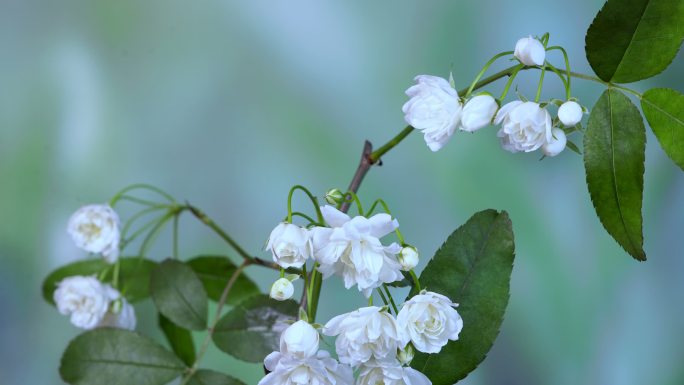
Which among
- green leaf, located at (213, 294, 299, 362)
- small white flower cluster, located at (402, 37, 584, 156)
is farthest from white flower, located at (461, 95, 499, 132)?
green leaf, located at (213, 294, 299, 362)

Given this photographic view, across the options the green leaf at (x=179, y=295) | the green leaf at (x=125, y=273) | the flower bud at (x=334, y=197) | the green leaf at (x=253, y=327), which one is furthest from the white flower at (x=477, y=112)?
the green leaf at (x=125, y=273)

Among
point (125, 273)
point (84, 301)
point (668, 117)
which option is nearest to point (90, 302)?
point (84, 301)

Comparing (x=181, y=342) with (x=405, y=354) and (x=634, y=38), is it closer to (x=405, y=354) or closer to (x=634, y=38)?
(x=405, y=354)

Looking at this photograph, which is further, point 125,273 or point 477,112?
point 125,273

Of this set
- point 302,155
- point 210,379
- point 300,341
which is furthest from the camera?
point 302,155

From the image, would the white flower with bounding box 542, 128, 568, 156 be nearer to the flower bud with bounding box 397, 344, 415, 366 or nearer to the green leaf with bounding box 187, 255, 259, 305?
the flower bud with bounding box 397, 344, 415, 366

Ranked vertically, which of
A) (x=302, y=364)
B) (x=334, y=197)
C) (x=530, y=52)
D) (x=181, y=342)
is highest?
(x=530, y=52)

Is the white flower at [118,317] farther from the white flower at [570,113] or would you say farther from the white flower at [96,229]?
the white flower at [570,113]
